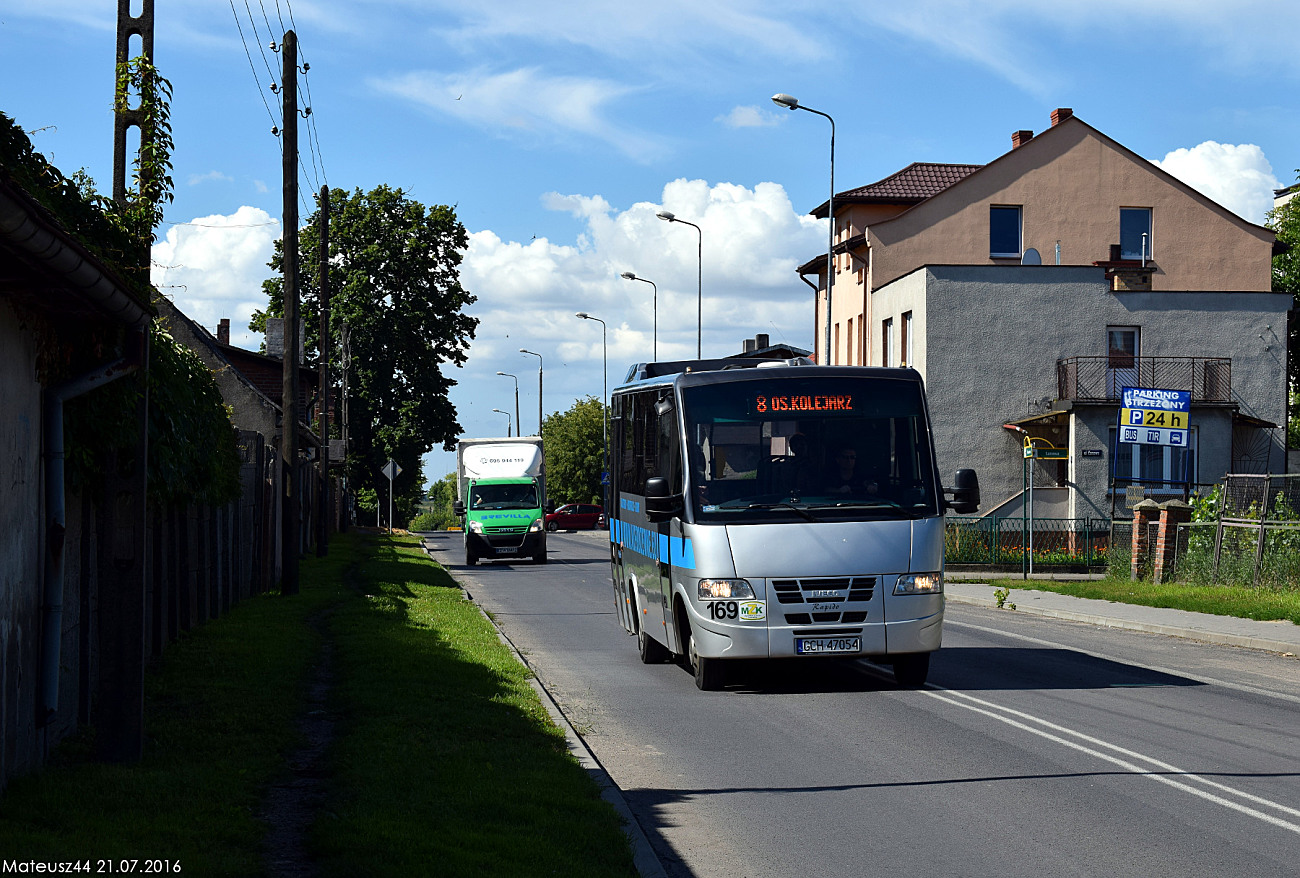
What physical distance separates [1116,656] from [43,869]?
508 inches

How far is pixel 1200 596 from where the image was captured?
22641 mm

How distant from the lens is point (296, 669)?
12695 millimetres

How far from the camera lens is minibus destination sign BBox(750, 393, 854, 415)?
12703mm

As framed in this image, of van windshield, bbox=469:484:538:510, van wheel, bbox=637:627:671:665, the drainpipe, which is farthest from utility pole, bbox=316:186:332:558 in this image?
the drainpipe

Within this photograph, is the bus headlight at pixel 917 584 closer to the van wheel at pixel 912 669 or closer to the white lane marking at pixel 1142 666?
the van wheel at pixel 912 669

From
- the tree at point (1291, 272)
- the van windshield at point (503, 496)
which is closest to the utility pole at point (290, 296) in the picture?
the van windshield at point (503, 496)

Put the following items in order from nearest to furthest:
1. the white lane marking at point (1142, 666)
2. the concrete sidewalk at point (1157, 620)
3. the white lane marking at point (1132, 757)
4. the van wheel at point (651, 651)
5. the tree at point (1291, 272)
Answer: the white lane marking at point (1132, 757)
the white lane marking at point (1142, 666)
the van wheel at point (651, 651)
the concrete sidewalk at point (1157, 620)
the tree at point (1291, 272)

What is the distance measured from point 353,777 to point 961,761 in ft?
12.7

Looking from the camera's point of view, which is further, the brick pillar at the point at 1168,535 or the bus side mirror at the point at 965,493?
the brick pillar at the point at 1168,535

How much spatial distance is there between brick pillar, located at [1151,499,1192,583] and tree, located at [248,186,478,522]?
41.9 meters

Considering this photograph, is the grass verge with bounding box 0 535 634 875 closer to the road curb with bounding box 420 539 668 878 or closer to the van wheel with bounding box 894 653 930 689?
the road curb with bounding box 420 539 668 878

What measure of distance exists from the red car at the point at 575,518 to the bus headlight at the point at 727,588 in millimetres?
66965

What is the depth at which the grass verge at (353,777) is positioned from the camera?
6.09 meters

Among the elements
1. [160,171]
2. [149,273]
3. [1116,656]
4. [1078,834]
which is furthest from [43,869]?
[1116,656]
